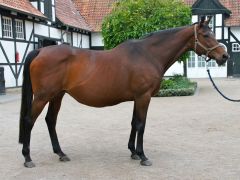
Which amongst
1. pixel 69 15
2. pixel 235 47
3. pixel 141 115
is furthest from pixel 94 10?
pixel 141 115

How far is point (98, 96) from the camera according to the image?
18.2ft

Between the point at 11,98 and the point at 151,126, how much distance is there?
8443 mm

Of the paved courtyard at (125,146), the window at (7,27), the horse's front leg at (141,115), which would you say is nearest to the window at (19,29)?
the window at (7,27)

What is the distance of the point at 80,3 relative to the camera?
33.4 m

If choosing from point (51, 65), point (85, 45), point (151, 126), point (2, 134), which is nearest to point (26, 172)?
point (51, 65)

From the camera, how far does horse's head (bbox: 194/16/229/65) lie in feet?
17.8

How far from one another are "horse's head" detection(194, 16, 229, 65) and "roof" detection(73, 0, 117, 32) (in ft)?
86.2

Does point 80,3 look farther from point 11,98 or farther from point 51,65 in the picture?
point 51,65

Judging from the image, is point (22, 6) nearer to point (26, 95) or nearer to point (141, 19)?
point (141, 19)

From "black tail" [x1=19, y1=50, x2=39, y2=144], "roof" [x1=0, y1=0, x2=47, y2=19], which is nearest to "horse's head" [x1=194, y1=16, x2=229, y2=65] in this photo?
"black tail" [x1=19, y1=50, x2=39, y2=144]

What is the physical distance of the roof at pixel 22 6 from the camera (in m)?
18.3

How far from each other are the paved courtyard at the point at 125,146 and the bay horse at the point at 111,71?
1.29 ft

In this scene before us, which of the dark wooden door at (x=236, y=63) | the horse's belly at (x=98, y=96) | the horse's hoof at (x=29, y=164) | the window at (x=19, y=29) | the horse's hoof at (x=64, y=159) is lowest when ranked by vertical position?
the dark wooden door at (x=236, y=63)

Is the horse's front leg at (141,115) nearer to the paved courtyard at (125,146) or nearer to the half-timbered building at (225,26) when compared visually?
the paved courtyard at (125,146)
